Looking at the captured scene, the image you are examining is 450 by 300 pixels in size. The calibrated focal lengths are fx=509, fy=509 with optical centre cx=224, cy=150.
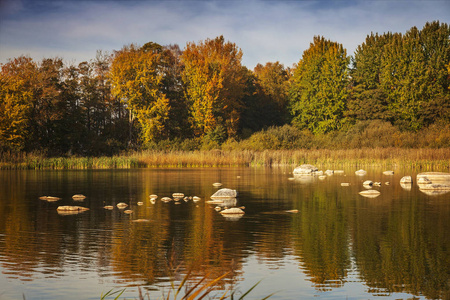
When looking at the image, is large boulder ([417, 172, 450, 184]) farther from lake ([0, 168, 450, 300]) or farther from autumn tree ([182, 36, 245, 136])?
autumn tree ([182, 36, 245, 136])

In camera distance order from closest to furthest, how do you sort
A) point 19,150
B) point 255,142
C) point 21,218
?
point 21,218, point 19,150, point 255,142

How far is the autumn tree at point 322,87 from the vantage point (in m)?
66.0

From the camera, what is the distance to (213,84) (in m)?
62.5

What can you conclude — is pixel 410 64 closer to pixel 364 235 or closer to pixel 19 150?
pixel 19 150

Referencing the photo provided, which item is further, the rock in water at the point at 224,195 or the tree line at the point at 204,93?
the tree line at the point at 204,93

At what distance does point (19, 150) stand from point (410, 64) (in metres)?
44.0

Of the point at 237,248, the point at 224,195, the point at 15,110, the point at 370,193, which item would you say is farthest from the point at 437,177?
the point at 15,110

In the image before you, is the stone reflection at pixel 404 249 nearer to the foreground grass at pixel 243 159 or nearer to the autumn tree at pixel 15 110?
the foreground grass at pixel 243 159

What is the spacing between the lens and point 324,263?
941cm

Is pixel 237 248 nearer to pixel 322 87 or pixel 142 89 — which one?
pixel 142 89

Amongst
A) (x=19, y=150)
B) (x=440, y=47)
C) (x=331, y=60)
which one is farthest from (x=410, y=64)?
(x=19, y=150)

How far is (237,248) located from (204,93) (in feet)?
175

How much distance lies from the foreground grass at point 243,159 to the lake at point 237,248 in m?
25.1

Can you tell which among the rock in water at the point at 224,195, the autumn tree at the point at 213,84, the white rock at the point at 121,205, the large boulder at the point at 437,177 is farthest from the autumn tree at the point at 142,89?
the white rock at the point at 121,205
